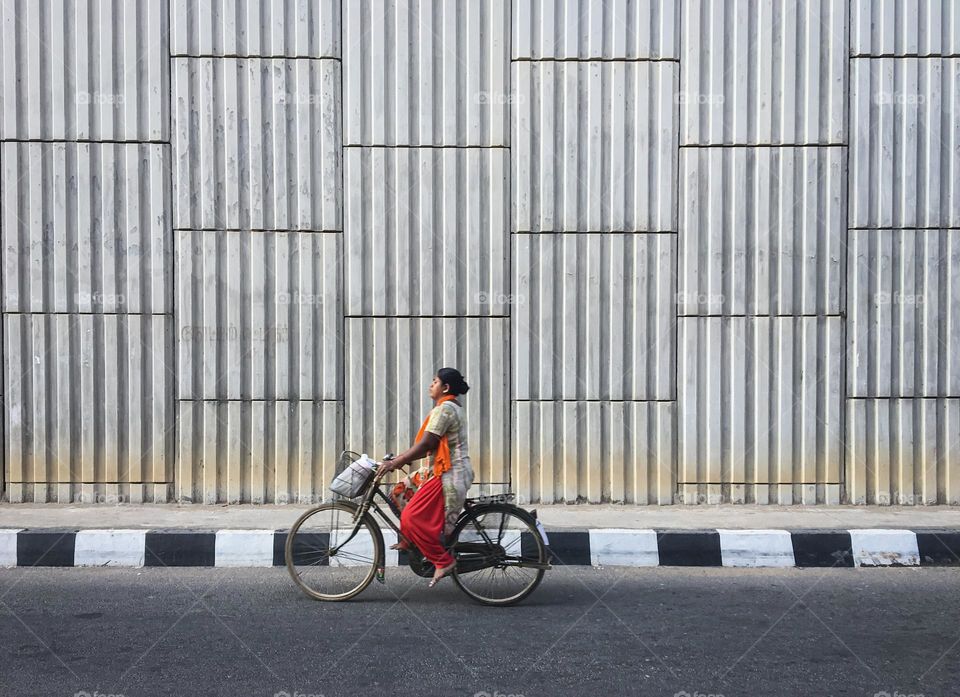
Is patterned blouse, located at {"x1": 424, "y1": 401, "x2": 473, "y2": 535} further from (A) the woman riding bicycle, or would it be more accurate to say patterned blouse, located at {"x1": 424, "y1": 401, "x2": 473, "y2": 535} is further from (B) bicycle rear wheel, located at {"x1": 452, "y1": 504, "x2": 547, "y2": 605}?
(B) bicycle rear wheel, located at {"x1": 452, "y1": 504, "x2": 547, "y2": 605}

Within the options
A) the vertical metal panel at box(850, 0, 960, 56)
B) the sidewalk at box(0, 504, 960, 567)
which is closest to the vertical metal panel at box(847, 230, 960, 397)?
the sidewalk at box(0, 504, 960, 567)

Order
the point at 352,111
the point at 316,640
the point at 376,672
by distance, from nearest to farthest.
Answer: the point at 376,672 → the point at 316,640 → the point at 352,111

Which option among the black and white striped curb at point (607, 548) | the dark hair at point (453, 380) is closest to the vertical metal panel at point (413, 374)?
the black and white striped curb at point (607, 548)

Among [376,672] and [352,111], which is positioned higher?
[352,111]

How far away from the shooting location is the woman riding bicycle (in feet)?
18.9

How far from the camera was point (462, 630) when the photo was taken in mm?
5266

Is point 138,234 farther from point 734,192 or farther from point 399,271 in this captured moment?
Answer: point 734,192

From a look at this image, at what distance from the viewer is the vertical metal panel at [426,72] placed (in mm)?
7859

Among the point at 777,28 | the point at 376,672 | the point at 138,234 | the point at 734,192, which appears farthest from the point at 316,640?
the point at 777,28

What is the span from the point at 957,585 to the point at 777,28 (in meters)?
4.33

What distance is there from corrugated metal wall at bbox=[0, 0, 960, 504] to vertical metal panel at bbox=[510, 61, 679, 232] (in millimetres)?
23

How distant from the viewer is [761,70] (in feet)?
26.0

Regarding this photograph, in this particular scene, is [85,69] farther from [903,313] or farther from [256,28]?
[903,313]

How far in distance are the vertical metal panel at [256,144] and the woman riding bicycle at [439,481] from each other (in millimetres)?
2639
